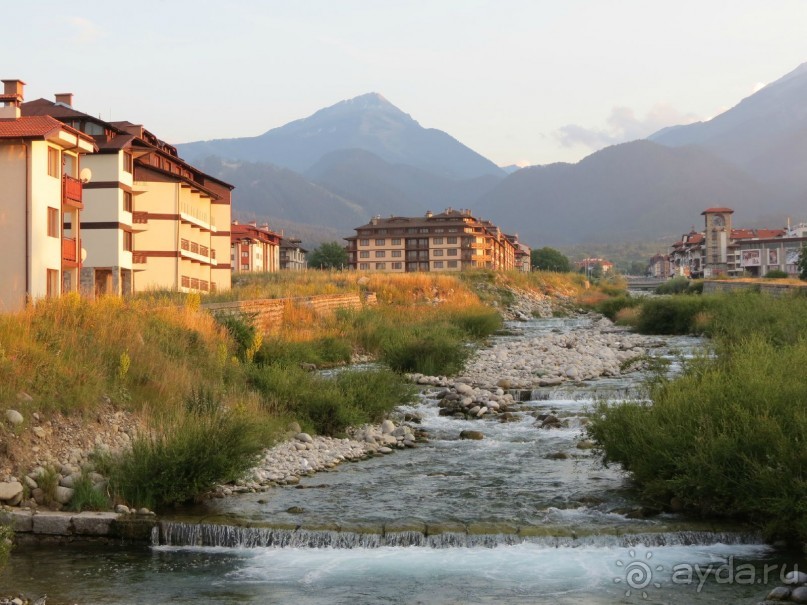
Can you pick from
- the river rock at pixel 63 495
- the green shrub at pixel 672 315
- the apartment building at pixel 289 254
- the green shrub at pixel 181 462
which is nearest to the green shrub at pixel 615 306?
the green shrub at pixel 672 315

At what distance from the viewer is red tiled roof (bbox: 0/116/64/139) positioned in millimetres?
34031

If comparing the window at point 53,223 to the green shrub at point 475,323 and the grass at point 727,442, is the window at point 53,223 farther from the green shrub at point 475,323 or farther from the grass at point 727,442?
the grass at point 727,442

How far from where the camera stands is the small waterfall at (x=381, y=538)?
11430 mm

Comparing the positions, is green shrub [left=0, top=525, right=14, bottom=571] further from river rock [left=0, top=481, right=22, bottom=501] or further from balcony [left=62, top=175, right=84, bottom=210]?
balcony [left=62, top=175, right=84, bottom=210]

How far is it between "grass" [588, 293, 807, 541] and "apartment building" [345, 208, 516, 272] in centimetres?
11444

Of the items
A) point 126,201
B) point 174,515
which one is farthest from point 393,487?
point 126,201

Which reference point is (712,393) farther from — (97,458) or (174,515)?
(97,458)

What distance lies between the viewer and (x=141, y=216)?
57.4 metres

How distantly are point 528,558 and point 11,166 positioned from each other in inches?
1190

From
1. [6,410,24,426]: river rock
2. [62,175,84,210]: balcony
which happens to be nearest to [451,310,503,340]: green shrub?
[62,175,84,210]: balcony

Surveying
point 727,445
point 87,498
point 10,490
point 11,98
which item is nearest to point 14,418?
point 10,490

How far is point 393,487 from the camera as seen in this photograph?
14.5 meters

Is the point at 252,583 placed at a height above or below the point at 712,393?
below

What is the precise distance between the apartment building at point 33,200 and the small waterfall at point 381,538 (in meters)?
24.2
